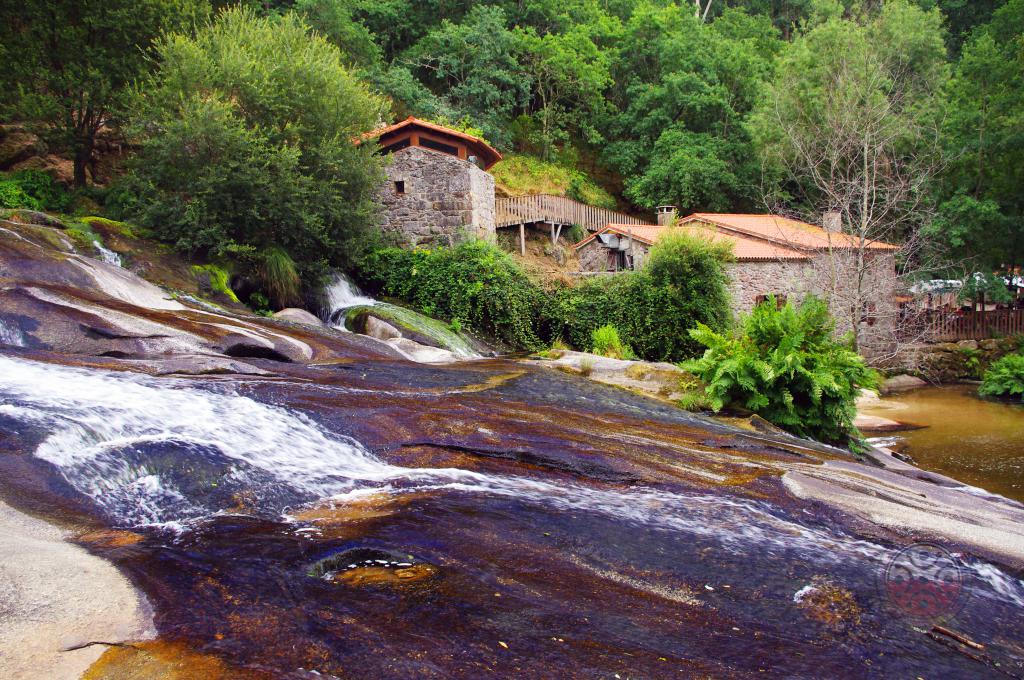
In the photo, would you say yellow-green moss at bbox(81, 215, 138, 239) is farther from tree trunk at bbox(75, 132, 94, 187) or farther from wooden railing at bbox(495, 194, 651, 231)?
wooden railing at bbox(495, 194, 651, 231)

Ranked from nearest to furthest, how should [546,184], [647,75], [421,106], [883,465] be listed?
[883,465] < [421,106] < [546,184] < [647,75]

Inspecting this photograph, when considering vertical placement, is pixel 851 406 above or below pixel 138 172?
below

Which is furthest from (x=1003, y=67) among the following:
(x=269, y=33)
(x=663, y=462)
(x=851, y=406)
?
(x=663, y=462)

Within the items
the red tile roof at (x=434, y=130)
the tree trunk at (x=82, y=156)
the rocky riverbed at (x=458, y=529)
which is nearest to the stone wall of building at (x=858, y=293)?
the rocky riverbed at (x=458, y=529)

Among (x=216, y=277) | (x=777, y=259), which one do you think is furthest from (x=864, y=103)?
(x=216, y=277)

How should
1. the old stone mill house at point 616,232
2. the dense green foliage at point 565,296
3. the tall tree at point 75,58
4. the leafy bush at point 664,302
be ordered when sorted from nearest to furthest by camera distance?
1. the tall tree at point 75,58
2. the leafy bush at point 664,302
3. the dense green foliage at point 565,296
4. the old stone mill house at point 616,232

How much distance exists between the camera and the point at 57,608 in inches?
130

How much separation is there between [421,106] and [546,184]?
25.1ft

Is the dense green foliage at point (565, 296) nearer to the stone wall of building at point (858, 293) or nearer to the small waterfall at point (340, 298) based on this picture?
the small waterfall at point (340, 298)

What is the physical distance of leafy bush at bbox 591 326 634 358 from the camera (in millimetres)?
18766

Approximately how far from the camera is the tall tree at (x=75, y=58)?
1730cm

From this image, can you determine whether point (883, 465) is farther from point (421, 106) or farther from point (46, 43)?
point (421, 106)

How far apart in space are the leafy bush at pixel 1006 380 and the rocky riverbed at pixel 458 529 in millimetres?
17425

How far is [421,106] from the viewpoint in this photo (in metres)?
30.6
